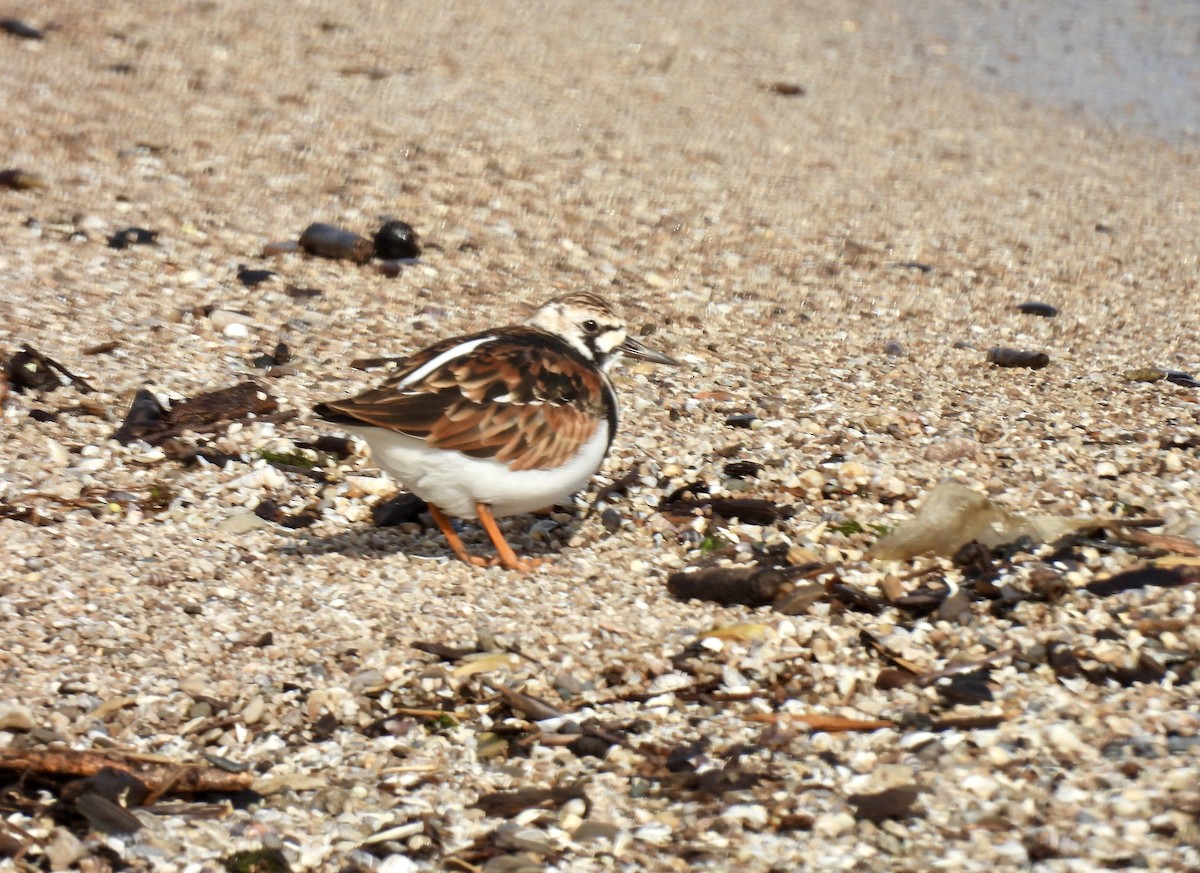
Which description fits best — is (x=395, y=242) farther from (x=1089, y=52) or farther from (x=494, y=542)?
(x=1089, y=52)

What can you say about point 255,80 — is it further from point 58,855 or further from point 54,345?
point 58,855

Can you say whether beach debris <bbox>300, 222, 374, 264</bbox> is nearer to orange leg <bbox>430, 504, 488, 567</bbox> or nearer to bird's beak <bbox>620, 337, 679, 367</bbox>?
bird's beak <bbox>620, 337, 679, 367</bbox>

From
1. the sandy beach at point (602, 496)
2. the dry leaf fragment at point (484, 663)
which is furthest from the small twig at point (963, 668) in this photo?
the dry leaf fragment at point (484, 663)

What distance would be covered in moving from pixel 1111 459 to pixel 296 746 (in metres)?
3.31

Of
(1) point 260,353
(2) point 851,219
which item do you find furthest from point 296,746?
(2) point 851,219

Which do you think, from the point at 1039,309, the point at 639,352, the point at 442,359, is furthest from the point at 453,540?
the point at 1039,309

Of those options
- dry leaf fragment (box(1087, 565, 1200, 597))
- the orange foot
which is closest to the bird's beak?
the orange foot

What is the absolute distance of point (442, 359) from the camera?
505cm

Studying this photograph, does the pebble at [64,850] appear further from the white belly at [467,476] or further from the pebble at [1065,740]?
the pebble at [1065,740]

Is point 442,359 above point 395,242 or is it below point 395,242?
above

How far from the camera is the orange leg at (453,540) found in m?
5.12

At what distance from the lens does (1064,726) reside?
12.6ft

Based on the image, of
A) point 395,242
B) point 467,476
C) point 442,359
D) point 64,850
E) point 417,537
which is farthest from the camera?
point 395,242

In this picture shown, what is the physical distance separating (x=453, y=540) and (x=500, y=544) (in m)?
0.21
